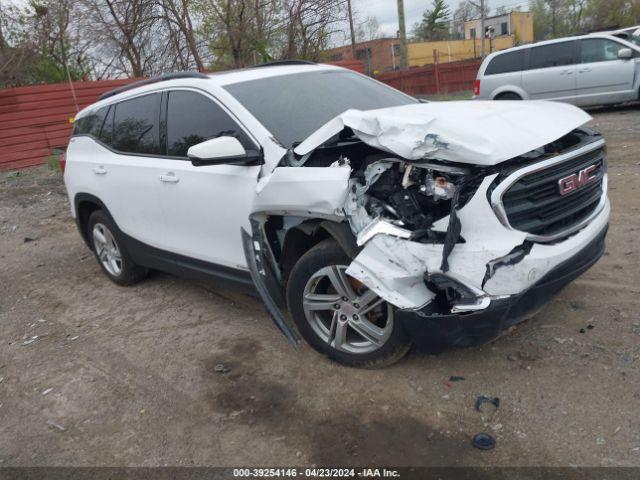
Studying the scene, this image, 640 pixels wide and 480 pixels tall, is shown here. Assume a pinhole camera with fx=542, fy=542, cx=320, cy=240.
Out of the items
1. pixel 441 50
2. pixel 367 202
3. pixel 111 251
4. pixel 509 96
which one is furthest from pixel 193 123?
pixel 441 50

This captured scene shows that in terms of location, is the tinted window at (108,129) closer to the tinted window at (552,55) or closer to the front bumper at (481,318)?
the front bumper at (481,318)

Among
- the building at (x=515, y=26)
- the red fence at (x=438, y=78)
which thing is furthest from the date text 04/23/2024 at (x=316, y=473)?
the building at (x=515, y=26)

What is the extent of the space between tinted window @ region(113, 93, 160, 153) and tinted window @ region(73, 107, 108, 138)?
34 cm

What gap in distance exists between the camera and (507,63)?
1307cm

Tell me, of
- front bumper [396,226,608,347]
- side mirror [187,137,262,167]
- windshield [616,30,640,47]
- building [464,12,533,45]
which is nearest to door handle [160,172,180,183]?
side mirror [187,137,262,167]

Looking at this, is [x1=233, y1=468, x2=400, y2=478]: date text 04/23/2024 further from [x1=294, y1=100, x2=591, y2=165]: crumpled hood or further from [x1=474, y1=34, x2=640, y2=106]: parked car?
[x1=474, y1=34, x2=640, y2=106]: parked car

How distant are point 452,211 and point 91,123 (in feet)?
13.3

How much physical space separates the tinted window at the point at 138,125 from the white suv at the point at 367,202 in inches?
1.1

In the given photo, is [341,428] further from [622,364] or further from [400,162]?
[622,364]

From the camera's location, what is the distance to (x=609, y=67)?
38.0 ft

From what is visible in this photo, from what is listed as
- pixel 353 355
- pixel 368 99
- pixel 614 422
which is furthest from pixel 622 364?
pixel 368 99

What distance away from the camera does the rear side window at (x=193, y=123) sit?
3.64 m

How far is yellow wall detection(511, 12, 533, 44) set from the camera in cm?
5922

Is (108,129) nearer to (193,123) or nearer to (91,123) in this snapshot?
(91,123)
